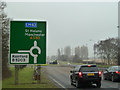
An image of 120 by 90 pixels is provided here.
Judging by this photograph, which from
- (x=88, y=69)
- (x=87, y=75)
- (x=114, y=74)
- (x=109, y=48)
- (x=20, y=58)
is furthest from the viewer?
(x=109, y=48)

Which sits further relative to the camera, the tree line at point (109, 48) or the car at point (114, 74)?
the tree line at point (109, 48)

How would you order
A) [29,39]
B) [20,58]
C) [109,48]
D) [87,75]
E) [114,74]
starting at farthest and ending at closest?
[109,48] < [114,74] < [87,75] < [29,39] < [20,58]

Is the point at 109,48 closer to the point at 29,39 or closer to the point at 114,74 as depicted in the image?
the point at 114,74

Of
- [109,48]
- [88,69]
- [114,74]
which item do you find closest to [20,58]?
[88,69]

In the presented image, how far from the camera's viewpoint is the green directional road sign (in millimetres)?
11992

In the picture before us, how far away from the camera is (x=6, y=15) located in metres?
22.8

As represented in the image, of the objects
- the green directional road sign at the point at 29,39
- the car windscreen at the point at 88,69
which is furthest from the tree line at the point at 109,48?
the green directional road sign at the point at 29,39

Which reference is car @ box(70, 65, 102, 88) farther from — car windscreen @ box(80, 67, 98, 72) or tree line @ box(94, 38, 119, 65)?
tree line @ box(94, 38, 119, 65)

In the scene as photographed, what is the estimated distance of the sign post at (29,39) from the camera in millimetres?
11992

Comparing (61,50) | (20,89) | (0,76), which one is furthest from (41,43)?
(61,50)

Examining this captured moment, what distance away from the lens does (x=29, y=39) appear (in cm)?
1209

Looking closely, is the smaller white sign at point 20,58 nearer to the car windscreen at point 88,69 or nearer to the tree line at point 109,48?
the car windscreen at point 88,69

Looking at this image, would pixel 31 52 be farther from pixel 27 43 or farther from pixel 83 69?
pixel 83 69

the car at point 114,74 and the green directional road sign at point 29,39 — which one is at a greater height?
the green directional road sign at point 29,39
